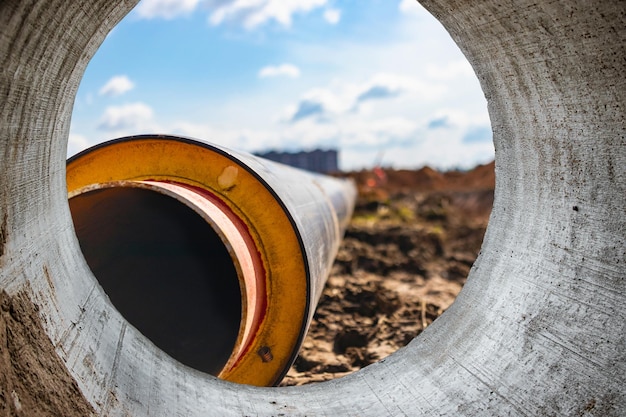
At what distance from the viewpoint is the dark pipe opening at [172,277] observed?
109 inches

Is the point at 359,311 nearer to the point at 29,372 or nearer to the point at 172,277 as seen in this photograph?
the point at 172,277

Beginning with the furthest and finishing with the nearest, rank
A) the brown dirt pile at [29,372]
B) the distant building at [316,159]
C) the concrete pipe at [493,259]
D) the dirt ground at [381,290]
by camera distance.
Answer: the distant building at [316,159] < the dirt ground at [381,290] < the concrete pipe at [493,259] < the brown dirt pile at [29,372]

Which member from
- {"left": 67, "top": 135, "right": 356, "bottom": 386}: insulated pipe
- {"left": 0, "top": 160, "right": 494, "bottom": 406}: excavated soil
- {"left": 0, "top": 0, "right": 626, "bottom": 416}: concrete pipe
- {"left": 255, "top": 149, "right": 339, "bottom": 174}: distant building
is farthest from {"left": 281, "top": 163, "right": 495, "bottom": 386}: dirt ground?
{"left": 255, "top": 149, "right": 339, "bottom": 174}: distant building

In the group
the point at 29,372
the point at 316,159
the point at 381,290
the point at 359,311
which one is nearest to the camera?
the point at 29,372

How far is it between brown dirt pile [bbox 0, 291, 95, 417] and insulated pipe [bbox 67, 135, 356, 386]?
3.45 feet

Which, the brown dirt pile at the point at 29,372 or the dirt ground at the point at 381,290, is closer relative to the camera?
the brown dirt pile at the point at 29,372

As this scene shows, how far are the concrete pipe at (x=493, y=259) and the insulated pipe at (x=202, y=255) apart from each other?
0.46 meters

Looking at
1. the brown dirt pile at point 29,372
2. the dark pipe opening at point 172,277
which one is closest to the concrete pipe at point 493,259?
the brown dirt pile at point 29,372

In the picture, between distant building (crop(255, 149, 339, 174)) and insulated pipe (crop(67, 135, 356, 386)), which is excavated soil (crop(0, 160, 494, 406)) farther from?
distant building (crop(255, 149, 339, 174))

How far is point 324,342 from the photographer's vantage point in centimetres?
473

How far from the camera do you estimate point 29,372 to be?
1.58 meters

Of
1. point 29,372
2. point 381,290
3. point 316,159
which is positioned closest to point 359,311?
point 381,290

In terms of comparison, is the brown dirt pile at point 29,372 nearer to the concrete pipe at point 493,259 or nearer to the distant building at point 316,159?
the concrete pipe at point 493,259

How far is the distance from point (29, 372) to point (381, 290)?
537 centimetres
